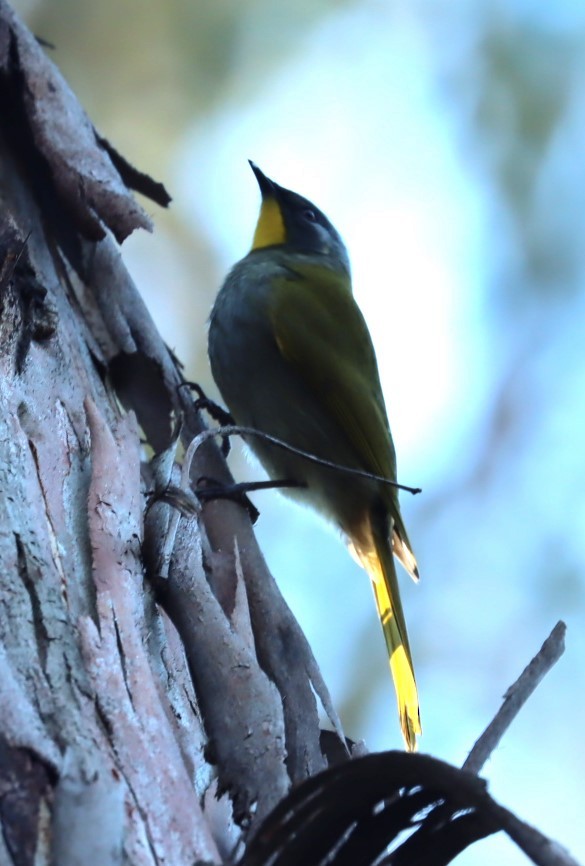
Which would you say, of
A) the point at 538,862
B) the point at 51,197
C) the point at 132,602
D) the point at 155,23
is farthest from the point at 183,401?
the point at 155,23

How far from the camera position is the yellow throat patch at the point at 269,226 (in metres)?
4.50

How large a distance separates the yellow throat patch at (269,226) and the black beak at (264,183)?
0.04m

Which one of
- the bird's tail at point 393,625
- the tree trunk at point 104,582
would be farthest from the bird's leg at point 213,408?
the bird's tail at point 393,625

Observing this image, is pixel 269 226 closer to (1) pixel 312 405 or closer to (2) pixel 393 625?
(1) pixel 312 405

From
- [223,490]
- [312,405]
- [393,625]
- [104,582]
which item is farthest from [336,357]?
[104,582]

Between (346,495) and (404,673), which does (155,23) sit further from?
(404,673)

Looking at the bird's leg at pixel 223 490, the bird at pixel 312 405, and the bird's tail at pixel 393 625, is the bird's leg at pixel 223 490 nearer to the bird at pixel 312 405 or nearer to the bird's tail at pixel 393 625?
the bird's tail at pixel 393 625

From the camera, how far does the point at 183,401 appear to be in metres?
2.39

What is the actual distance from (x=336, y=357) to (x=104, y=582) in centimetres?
216

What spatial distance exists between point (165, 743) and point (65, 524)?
382mm

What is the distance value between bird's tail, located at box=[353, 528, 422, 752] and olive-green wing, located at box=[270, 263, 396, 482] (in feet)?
0.78

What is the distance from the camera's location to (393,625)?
2789mm

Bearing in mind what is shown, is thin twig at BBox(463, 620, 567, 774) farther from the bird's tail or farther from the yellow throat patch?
the yellow throat patch

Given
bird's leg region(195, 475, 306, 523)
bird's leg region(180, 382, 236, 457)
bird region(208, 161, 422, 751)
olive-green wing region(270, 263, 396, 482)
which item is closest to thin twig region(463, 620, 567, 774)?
bird's leg region(195, 475, 306, 523)
